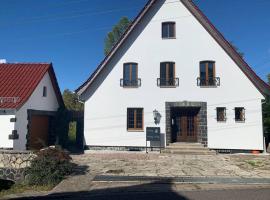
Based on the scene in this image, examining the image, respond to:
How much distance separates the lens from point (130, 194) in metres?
9.52

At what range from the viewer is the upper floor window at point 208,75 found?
19.9m

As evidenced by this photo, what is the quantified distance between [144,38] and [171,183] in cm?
1168

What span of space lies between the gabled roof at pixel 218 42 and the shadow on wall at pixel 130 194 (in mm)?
11140

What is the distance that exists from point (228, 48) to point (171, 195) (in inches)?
505

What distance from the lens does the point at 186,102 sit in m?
19.9

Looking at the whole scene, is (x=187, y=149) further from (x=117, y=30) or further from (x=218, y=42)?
(x=117, y=30)

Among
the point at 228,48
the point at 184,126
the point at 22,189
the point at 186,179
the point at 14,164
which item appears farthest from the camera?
the point at 184,126

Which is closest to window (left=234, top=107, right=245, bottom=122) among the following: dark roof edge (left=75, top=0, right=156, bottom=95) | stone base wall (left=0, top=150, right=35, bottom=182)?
dark roof edge (left=75, top=0, right=156, bottom=95)

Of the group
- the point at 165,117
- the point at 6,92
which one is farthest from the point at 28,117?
the point at 165,117

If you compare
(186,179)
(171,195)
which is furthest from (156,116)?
(171,195)

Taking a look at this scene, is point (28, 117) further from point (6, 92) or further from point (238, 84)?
point (238, 84)

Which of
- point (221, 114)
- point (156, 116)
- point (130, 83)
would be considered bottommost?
point (156, 116)

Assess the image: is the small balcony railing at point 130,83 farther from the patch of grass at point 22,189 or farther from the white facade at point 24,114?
the patch of grass at point 22,189

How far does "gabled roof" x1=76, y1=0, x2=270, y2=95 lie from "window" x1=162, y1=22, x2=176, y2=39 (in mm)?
1456
